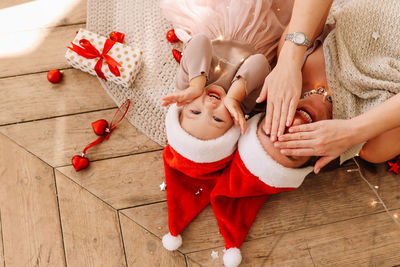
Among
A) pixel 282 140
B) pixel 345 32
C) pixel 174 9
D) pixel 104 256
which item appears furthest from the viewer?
pixel 174 9

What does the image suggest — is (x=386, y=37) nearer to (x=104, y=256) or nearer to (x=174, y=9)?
(x=174, y=9)

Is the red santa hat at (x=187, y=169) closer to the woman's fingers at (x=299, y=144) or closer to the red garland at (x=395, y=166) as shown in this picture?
the woman's fingers at (x=299, y=144)

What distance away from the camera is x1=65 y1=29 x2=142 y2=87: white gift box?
1.22 meters

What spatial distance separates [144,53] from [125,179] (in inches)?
19.3

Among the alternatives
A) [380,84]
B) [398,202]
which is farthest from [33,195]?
[398,202]

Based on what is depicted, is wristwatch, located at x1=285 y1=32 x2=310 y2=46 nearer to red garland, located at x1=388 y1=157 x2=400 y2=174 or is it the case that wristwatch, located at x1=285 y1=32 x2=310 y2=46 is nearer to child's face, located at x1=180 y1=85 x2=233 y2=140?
child's face, located at x1=180 y1=85 x2=233 y2=140

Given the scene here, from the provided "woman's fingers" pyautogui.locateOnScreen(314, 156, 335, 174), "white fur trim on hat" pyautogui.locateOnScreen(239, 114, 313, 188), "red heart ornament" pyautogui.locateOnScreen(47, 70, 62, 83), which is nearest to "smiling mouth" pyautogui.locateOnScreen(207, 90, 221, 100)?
"white fur trim on hat" pyautogui.locateOnScreen(239, 114, 313, 188)

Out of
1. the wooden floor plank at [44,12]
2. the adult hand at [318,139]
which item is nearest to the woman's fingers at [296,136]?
the adult hand at [318,139]

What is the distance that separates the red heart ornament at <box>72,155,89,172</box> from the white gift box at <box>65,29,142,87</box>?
1.02 feet

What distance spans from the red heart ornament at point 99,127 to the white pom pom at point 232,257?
0.62 metres

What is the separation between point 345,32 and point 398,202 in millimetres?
632

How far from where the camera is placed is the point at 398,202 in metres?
Answer: 1.18

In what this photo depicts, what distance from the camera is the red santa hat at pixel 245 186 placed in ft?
3.06

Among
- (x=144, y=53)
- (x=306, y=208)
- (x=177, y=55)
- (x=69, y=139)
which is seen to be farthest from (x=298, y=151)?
(x=69, y=139)
